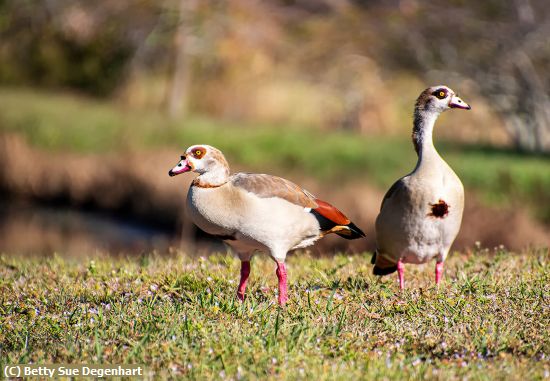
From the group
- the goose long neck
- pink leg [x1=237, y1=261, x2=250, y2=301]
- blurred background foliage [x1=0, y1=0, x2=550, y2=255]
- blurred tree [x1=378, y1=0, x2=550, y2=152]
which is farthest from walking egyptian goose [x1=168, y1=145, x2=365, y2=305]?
blurred tree [x1=378, y1=0, x2=550, y2=152]

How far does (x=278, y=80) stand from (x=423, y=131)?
26.6 metres

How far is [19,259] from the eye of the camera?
28.6 ft

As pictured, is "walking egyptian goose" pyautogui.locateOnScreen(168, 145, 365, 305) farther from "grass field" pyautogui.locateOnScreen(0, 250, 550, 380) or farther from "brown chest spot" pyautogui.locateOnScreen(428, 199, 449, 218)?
"brown chest spot" pyautogui.locateOnScreen(428, 199, 449, 218)

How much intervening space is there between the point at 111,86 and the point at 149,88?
147 cm

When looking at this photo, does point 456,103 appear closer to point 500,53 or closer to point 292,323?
point 292,323

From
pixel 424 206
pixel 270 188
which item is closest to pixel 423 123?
pixel 424 206

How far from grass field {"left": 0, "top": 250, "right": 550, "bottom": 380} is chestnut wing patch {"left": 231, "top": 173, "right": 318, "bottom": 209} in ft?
2.14

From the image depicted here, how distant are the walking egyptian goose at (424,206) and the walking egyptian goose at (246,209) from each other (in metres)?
0.63

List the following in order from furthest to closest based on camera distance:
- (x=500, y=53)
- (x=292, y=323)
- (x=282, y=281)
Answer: (x=500, y=53)
(x=282, y=281)
(x=292, y=323)

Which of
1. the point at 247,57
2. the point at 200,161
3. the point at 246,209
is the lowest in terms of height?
the point at 246,209

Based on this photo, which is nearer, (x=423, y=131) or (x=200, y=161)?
(x=200, y=161)

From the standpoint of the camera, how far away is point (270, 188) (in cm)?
611

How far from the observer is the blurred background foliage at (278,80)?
71.6 ft

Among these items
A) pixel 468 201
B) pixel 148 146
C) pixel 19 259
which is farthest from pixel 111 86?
pixel 19 259
